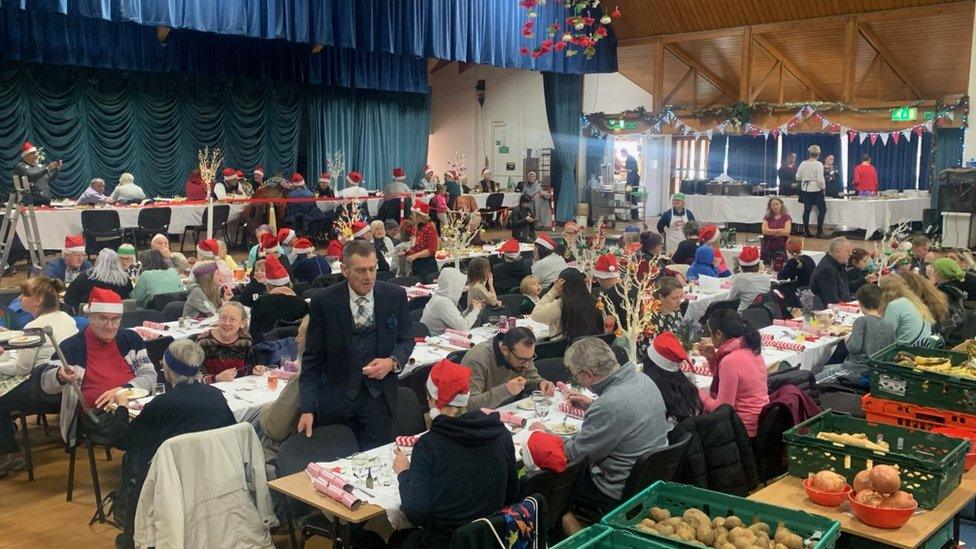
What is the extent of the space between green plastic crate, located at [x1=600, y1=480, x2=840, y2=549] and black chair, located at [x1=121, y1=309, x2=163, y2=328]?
4703 millimetres

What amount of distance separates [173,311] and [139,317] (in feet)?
0.86

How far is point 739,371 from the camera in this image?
4730 mm

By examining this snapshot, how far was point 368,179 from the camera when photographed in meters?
20.3

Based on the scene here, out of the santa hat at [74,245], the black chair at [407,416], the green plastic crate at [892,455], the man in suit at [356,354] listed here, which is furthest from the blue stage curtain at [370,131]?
the green plastic crate at [892,455]

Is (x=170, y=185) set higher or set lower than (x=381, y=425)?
higher

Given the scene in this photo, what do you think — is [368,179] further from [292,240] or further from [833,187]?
[292,240]

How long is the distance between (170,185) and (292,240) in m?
9.38

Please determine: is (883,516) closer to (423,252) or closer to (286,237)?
(423,252)

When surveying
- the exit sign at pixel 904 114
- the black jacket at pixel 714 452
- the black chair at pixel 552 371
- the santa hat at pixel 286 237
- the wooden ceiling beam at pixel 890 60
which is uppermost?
the wooden ceiling beam at pixel 890 60

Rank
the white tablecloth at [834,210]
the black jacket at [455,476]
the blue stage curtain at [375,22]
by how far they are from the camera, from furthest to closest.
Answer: the white tablecloth at [834,210]
the blue stage curtain at [375,22]
the black jacket at [455,476]

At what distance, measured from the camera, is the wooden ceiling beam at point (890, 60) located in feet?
54.6

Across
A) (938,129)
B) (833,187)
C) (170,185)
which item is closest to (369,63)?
(170,185)

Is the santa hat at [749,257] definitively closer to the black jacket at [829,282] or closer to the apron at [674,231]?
the black jacket at [829,282]

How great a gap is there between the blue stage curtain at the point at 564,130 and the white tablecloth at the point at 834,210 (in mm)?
2875
